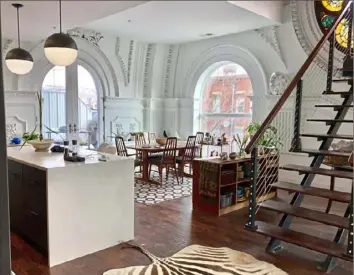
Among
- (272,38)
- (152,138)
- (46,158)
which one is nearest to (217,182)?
(46,158)

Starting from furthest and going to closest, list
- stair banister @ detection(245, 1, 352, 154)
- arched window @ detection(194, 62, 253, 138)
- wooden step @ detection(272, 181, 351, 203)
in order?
arched window @ detection(194, 62, 253, 138) < stair banister @ detection(245, 1, 352, 154) < wooden step @ detection(272, 181, 351, 203)

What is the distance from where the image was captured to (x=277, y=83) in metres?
6.00

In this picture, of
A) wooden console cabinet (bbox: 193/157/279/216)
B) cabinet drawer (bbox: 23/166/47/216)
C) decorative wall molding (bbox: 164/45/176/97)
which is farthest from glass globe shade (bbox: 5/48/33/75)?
decorative wall molding (bbox: 164/45/176/97)

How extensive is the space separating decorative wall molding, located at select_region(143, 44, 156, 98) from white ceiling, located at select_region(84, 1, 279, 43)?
1.71 ft

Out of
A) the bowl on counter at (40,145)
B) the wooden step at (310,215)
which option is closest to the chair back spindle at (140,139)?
the bowl on counter at (40,145)

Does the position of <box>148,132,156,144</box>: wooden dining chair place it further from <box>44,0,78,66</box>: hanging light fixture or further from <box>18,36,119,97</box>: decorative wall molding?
<box>44,0,78,66</box>: hanging light fixture

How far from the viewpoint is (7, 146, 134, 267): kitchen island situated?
2812 mm

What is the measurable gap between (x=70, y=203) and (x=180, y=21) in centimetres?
387

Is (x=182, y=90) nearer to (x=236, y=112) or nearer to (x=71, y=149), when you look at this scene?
(x=236, y=112)

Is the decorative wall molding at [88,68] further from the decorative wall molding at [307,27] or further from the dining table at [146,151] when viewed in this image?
the decorative wall molding at [307,27]

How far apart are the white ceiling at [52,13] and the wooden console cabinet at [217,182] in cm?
223

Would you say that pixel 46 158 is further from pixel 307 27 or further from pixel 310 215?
pixel 307 27

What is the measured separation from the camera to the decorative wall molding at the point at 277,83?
233 inches

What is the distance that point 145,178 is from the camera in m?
6.07
